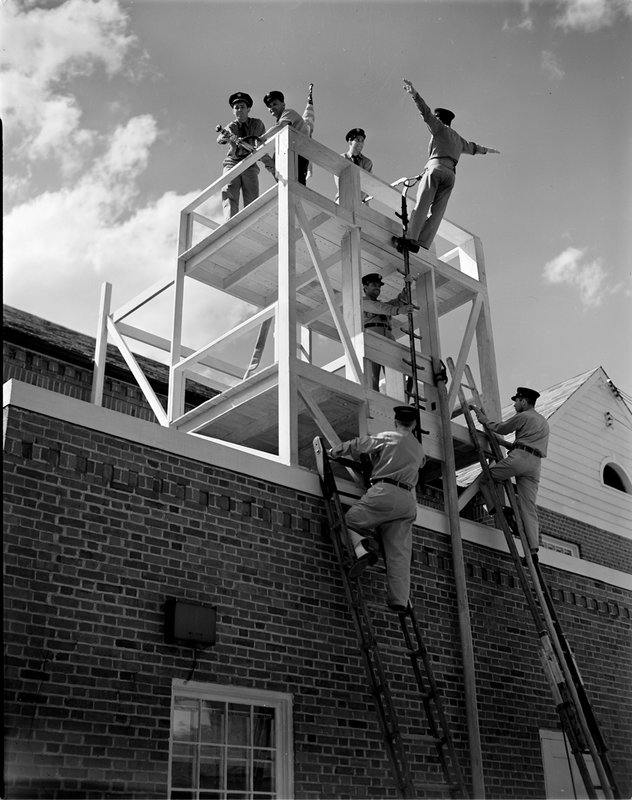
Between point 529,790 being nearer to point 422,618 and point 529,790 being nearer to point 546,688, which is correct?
point 546,688

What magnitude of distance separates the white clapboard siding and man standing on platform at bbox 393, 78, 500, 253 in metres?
7.59

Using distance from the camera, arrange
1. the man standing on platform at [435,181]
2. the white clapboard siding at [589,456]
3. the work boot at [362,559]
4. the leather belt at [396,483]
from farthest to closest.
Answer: the white clapboard siding at [589,456]
the man standing on platform at [435,181]
the leather belt at [396,483]
the work boot at [362,559]

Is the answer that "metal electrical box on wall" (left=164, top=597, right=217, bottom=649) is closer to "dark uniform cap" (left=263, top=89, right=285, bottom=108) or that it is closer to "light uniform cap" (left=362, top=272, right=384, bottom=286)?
"light uniform cap" (left=362, top=272, right=384, bottom=286)

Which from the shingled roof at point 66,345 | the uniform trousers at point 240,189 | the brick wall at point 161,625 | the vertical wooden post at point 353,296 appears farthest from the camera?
the shingled roof at point 66,345

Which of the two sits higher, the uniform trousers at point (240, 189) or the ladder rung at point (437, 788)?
the uniform trousers at point (240, 189)

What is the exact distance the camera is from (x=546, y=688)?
10406 millimetres

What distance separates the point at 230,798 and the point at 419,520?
3.38 m

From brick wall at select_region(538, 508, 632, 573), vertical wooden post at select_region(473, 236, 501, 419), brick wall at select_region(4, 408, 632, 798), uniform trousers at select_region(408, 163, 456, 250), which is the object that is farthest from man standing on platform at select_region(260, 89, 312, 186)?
brick wall at select_region(538, 508, 632, 573)

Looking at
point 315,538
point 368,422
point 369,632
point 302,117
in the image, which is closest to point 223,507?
point 315,538

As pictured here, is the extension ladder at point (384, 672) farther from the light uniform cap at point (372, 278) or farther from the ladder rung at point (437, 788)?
the light uniform cap at point (372, 278)

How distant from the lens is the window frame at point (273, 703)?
721 centimetres

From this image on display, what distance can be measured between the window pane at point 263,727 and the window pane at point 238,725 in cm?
8

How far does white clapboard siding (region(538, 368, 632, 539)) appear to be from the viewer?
17891mm

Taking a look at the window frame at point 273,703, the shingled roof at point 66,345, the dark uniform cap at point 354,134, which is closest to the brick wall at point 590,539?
the shingled roof at point 66,345
